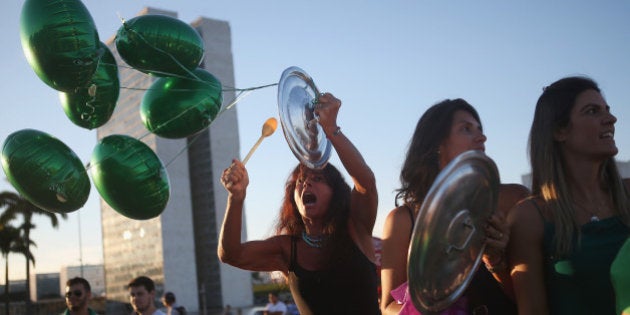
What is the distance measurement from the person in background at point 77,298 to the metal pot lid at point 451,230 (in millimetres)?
5603

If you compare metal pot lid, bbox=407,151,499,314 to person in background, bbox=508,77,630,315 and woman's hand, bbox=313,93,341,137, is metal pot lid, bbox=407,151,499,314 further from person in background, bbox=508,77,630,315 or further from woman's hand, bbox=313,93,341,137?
woman's hand, bbox=313,93,341,137

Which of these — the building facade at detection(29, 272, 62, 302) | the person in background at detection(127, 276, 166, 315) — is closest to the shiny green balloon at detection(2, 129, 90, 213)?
the person in background at detection(127, 276, 166, 315)

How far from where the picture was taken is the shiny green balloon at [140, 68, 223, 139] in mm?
4469

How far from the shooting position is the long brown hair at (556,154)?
2506 millimetres

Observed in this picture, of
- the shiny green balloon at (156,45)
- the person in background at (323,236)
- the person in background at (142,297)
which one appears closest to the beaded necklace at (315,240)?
the person in background at (323,236)

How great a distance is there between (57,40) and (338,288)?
2036 millimetres

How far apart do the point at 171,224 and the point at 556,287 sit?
73.0 m

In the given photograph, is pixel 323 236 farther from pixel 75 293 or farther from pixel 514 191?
pixel 75 293

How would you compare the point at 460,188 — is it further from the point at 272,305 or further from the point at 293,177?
the point at 272,305

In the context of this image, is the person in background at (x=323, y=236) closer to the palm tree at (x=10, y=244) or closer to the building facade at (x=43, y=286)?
the palm tree at (x=10, y=244)

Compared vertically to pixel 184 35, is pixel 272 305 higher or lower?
lower

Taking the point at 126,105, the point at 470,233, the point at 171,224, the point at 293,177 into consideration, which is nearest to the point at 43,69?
the point at 293,177

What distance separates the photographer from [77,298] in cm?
702

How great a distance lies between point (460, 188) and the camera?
2.02m
